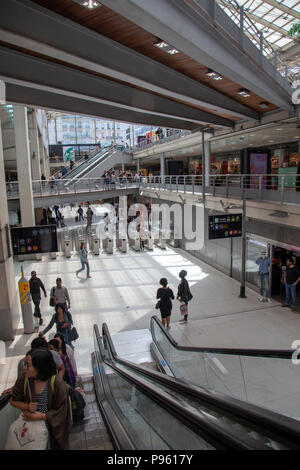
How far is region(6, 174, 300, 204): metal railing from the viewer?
34.9 ft

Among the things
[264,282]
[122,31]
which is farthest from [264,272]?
[122,31]

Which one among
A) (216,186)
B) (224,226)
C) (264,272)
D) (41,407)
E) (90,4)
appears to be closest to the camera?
(41,407)

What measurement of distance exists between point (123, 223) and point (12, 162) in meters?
12.7

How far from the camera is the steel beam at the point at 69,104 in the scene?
838cm

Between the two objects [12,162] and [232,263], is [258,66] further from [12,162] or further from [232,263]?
[12,162]

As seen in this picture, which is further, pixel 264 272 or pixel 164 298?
pixel 264 272

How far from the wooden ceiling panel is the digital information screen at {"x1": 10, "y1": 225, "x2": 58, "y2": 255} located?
17.6 feet

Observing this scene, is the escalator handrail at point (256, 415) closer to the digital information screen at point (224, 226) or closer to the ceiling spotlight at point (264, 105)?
the digital information screen at point (224, 226)

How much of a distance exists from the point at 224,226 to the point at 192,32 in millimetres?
7375

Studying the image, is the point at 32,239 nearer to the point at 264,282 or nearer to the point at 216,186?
the point at 264,282

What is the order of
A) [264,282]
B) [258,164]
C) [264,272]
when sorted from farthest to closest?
[258,164] → [264,282] → [264,272]

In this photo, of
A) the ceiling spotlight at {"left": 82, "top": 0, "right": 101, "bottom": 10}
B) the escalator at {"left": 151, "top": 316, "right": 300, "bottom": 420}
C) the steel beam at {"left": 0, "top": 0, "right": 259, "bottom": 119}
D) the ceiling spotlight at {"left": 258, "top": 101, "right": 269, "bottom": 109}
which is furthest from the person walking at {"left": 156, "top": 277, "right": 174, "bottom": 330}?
the ceiling spotlight at {"left": 258, "top": 101, "right": 269, "bottom": 109}

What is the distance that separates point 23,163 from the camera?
17688 mm

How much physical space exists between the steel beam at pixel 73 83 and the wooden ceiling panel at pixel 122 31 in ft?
5.48
